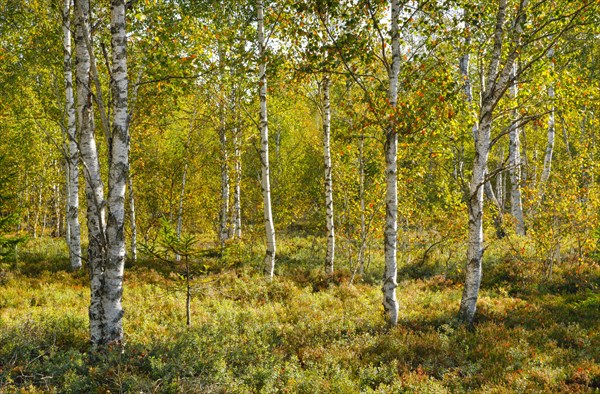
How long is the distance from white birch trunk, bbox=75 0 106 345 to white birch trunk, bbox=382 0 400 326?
5.77 metres

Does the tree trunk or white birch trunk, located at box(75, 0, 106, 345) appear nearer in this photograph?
white birch trunk, located at box(75, 0, 106, 345)

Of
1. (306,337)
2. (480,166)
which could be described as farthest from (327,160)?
(306,337)

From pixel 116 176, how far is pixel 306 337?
201 inches

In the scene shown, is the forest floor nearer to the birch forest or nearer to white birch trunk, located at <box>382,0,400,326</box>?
the birch forest

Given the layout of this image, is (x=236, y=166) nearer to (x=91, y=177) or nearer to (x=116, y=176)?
(x=91, y=177)

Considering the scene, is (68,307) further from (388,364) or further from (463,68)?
(463,68)

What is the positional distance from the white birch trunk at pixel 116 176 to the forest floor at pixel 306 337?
839 mm

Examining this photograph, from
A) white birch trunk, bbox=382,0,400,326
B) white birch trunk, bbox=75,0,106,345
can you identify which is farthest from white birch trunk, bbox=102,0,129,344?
white birch trunk, bbox=382,0,400,326

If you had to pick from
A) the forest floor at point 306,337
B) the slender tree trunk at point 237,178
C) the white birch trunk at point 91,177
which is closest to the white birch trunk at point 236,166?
the slender tree trunk at point 237,178

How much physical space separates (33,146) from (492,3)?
23226 mm

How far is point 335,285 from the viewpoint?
44.3ft

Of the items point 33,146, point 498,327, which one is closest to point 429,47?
point 498,327

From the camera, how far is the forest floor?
6.00 m

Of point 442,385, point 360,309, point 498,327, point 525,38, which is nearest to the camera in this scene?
point 442,385
